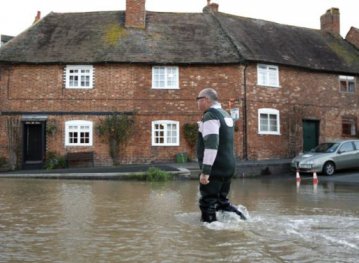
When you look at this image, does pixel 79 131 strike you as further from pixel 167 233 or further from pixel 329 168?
pixel 167 233

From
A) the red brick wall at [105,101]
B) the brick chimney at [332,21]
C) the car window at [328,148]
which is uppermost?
the brick chimney at [332,21]

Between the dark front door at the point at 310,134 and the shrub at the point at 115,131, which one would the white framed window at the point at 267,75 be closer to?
the dark front door at the point at 310,134

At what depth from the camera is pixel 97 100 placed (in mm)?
23109

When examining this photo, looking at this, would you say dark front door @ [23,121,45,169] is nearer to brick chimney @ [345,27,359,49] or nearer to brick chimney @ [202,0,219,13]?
brick chimney @ [202,0,219,13]

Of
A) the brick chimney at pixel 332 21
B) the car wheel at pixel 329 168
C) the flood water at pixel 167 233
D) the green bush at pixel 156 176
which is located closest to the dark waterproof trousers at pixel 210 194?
the flood water at pixel 167 233

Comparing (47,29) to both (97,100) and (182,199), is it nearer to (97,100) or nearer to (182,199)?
(97,100)

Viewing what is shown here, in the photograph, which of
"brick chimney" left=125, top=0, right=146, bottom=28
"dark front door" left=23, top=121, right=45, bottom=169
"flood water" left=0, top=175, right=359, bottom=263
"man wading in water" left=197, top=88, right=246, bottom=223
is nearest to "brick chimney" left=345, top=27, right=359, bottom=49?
"brick chimney" left=125, top=0, right=146, bottom=28

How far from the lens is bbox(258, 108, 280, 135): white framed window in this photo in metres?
23.9

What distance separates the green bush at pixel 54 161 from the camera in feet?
72.1

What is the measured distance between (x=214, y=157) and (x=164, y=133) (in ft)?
56.3

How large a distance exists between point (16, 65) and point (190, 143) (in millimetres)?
9692

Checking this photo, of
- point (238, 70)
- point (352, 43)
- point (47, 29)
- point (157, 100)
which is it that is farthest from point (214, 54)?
point (352, 43)

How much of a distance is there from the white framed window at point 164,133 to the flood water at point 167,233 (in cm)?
1399

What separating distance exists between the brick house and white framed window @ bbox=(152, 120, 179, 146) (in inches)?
2.0
